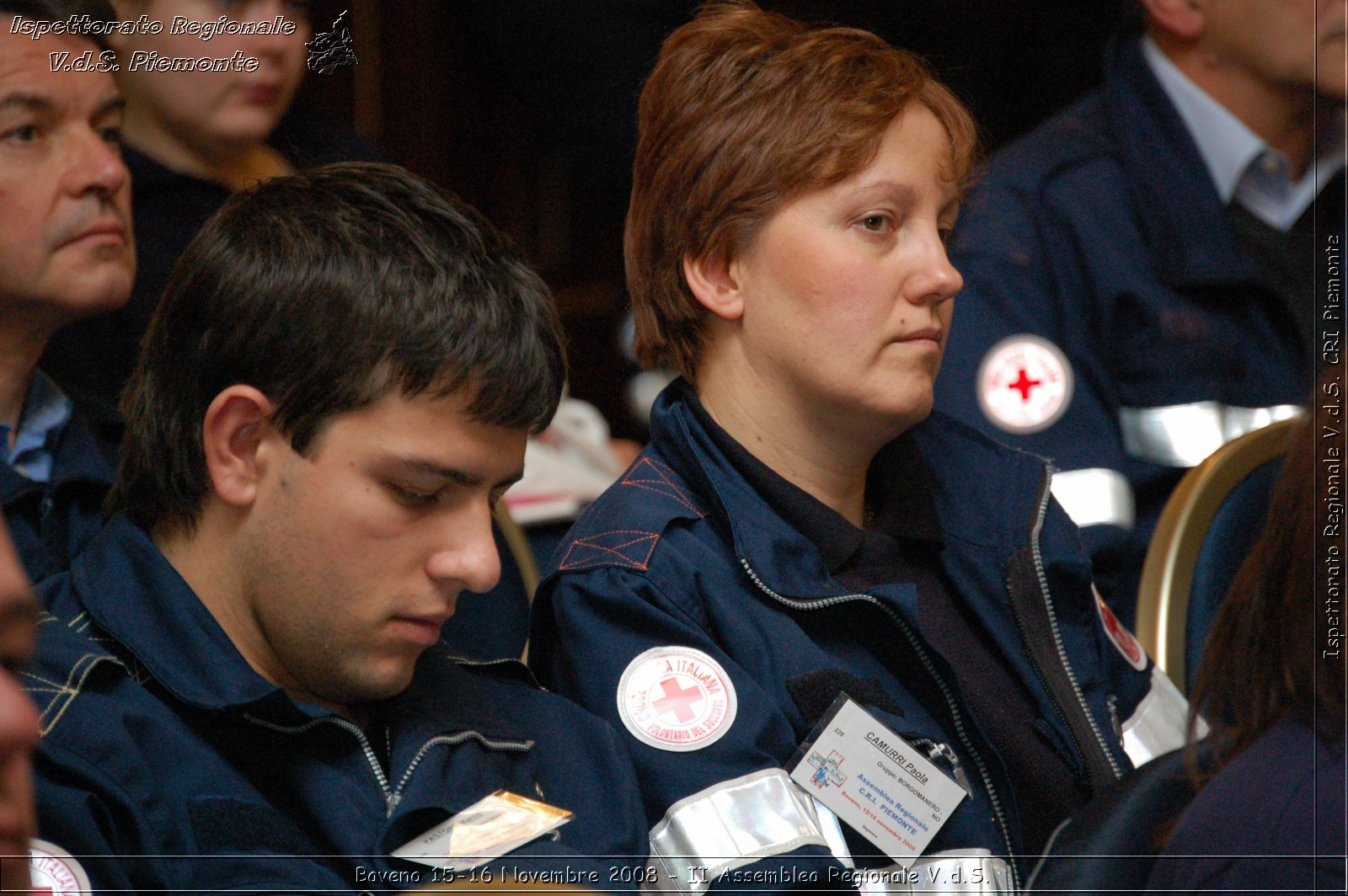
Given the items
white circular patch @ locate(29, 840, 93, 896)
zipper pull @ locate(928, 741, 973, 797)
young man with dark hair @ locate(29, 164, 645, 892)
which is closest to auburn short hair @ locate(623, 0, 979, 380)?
young man with dark hair @ locate(29, 164, 645, 892)

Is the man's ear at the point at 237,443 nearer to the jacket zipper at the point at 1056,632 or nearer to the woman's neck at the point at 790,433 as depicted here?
the woman's neck at the point at 790,433

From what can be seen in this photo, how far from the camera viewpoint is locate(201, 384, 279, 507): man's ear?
122 cm

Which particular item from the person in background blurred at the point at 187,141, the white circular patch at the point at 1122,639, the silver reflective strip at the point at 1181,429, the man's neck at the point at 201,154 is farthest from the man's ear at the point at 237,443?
the silver reflective strip at the point at 1181,429

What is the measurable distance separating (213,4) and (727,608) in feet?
2.77

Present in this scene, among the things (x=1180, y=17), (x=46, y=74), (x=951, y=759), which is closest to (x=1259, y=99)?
(x=1180, y=17)

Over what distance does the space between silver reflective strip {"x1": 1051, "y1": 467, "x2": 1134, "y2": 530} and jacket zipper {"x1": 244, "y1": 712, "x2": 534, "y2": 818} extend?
37.8 inches

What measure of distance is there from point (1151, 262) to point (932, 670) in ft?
2.83

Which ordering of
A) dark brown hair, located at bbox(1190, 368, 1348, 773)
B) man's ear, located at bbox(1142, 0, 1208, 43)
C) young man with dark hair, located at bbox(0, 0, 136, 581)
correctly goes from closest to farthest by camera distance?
dark brown hair, located at bbox(1190, 368, 1348, 773) → young man with dark hair, located at bbox(0, 0, 136, 581) → man's ear, located at bbox(1142, 0, 1208, 43)

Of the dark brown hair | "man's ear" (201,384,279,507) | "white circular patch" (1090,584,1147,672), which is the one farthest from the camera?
"white circular patch" (1090,584,1147,672)

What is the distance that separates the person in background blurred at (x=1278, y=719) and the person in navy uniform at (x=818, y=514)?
26cm

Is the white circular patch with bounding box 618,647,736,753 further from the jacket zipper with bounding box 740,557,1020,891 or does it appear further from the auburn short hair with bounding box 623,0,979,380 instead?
the auburn short hair with bounding box 623,0,979,380

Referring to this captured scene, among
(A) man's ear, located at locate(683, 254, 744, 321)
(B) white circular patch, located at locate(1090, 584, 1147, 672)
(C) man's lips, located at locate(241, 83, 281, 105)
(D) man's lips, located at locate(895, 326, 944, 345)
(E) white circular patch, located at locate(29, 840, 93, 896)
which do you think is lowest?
(E) white circular patch, located at locate(29, 840, 93, 896)

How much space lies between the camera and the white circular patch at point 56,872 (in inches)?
38.4

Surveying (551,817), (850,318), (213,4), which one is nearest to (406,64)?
(213,4)
